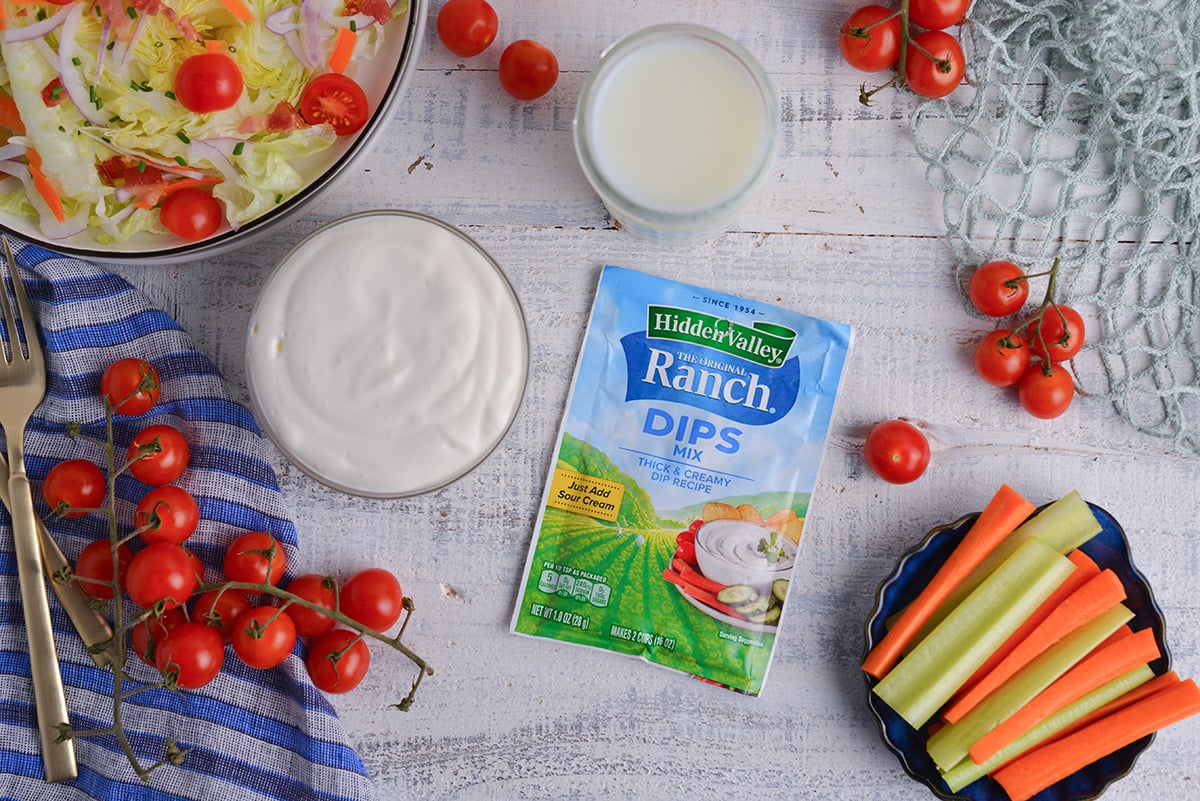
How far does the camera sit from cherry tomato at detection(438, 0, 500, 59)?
3.82ft

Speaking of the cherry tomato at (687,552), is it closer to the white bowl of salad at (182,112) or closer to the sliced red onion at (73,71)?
the white bowl of salad at (182,112)

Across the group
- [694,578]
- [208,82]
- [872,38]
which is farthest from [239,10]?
[694,578]

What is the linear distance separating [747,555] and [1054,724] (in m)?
0.42

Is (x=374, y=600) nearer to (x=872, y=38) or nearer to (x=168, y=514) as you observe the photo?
(x=168, y=514)

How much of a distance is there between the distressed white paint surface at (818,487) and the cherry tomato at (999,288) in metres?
0.05

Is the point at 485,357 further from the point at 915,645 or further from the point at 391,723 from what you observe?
the point at 915,645

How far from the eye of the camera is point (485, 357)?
1.07 m

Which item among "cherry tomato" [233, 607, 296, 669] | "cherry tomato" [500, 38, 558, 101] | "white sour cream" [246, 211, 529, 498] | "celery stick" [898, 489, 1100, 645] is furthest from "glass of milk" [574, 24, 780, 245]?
"cherry tomato" [233, 607, 296, 669]

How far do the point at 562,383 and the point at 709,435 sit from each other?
0.21 meters

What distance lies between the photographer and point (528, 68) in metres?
1.16

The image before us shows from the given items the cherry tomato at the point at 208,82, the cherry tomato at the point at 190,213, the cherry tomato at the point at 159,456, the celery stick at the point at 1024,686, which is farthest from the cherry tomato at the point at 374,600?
the celery stick at the point at 1024,686

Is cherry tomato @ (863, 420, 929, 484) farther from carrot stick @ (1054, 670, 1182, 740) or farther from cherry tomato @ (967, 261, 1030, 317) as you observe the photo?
carrot stick @ (1054, 670, 1182, 740)

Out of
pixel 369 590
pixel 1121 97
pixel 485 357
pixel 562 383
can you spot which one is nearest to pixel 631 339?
pixel 562 383

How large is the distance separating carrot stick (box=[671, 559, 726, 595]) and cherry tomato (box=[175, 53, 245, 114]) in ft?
2.57
